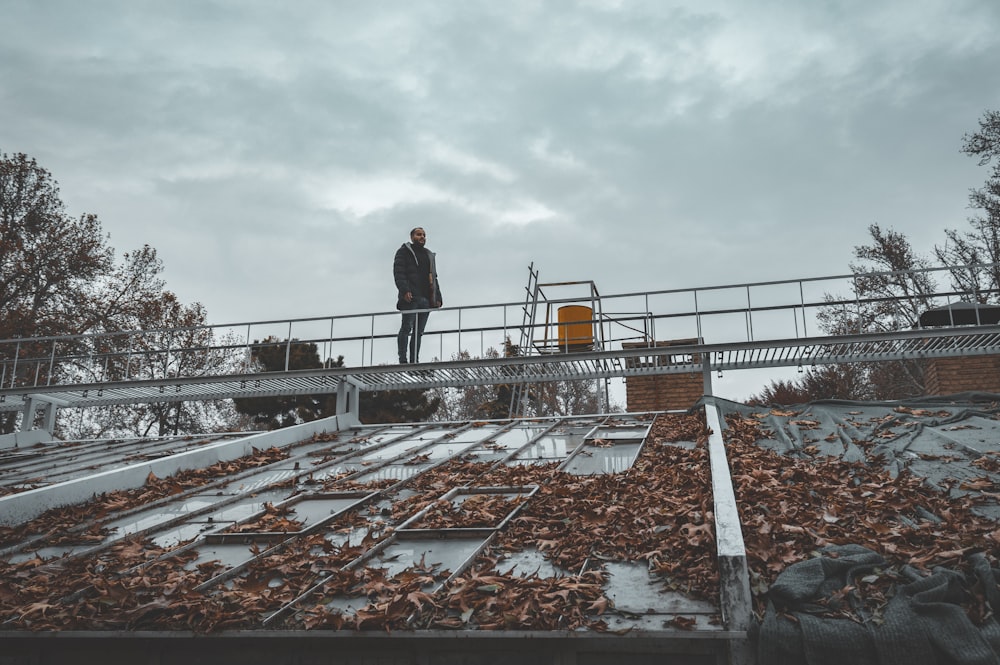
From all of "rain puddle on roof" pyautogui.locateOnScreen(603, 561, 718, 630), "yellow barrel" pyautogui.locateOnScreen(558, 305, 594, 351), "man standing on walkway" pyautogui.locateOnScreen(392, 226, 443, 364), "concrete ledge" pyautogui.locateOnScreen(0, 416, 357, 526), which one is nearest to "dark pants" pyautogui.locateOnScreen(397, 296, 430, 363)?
"man standing on walkway" pyautogui.locateOnScreen(392, 226, 443, 364)

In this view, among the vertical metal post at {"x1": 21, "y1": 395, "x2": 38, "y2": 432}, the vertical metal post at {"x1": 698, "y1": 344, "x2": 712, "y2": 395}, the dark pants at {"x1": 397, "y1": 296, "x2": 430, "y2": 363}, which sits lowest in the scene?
the vertical metal post at {"x1": 21, "y1": 395, "x2": 38, "y2": 432}

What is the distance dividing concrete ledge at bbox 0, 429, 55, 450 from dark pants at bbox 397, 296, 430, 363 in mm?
7743

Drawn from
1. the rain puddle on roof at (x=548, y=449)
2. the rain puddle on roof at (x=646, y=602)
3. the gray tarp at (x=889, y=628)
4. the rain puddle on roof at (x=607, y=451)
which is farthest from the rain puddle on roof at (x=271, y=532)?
the gray tarp at (x=889, y=628)

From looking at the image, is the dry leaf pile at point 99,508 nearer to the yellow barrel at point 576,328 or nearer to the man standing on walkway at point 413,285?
the man standing on walkway at point 413,285

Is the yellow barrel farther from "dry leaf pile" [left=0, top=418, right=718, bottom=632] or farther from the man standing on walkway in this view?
"dry leaf pile" [left=0, top=418, right=718, bottom=632]

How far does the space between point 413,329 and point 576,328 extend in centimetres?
364

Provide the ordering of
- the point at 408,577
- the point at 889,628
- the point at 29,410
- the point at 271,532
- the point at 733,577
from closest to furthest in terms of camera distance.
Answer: the point at 889,628 → the point at 733,577 → the point at 408,577 → the point at 271,532 → the point at 29,410

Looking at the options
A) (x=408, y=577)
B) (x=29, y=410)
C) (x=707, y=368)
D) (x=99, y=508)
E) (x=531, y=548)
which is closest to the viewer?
(x=408, y=577)

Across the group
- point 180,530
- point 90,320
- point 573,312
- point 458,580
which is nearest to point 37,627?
point 180,530

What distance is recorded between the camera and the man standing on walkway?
1275 centimetres

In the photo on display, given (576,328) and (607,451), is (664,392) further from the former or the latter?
(607,451)

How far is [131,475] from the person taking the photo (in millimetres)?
9078

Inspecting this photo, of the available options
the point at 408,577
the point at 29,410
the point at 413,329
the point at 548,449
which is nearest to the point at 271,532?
→ the point at 408,577

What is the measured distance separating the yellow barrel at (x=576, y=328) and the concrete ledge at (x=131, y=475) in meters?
4.79
